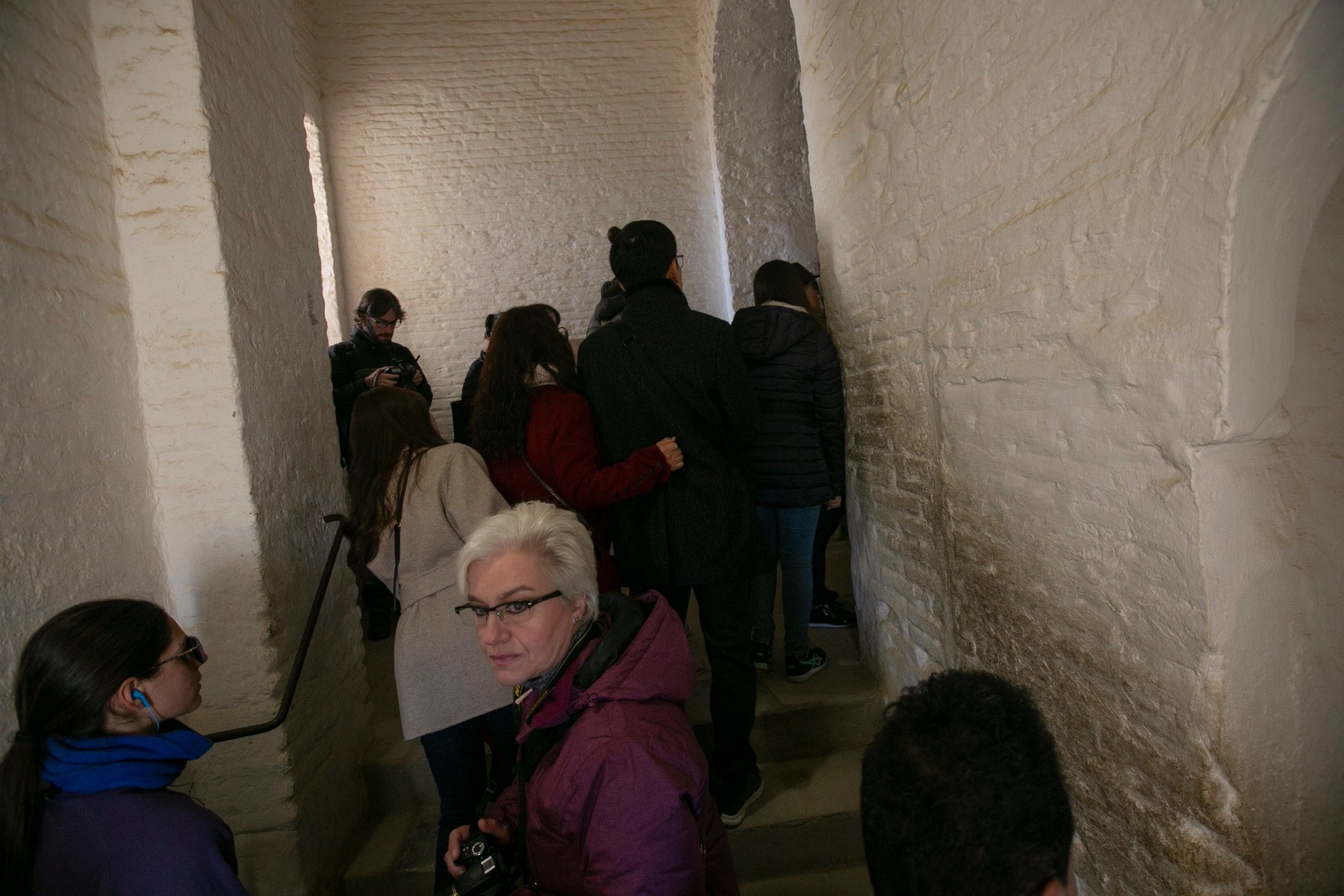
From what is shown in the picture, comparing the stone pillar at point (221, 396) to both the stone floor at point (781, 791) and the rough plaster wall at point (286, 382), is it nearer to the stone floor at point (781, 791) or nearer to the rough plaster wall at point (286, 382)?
the rough plaster wall at point (286, 382)

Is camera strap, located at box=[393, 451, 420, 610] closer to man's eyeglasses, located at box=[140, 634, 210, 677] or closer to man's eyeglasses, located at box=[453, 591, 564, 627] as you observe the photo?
man's eyeglasses, located at box=[140, 634, 210, 677]

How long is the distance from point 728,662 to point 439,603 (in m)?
0.96

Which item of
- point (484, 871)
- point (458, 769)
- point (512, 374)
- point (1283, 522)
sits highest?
point (512, 374)

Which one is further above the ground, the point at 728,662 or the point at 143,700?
the point at 143,700

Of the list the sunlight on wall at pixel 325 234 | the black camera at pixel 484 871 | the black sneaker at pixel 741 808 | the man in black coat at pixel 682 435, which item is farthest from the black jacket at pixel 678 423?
the sunlight on wall at pixel 325 234

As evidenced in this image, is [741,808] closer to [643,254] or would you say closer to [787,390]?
[787,390]

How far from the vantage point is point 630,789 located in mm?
1246

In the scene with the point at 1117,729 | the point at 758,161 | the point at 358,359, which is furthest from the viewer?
the point at 758,161

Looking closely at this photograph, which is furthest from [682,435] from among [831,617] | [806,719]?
[831,617]

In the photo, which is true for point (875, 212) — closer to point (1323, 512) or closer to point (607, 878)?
point (1323, 512)

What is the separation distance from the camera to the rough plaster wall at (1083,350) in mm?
1311

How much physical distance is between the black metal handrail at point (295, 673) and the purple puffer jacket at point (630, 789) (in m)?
1.25

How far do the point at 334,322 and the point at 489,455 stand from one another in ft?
15.5

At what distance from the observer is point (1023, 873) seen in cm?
86
